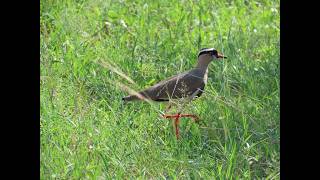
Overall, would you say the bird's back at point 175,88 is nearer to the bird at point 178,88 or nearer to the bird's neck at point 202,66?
the bird at point 178,88

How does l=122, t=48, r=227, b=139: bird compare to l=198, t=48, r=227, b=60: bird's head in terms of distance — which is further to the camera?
l=198, t=48, r=227, b=60: bird's head

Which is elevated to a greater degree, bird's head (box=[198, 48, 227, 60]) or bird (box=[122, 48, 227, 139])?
bird's head (box=[198, 48, 227, 60])

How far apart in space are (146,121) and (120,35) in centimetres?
177

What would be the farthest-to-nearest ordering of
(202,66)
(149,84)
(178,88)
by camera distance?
(149,84) < (202,66) < (178,88)

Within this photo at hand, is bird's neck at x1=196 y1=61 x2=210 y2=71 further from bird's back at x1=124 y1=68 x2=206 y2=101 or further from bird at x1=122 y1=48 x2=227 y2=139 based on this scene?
bird's back at x1=124 y1=68 x2=206 y2=101

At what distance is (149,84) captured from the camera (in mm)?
7234

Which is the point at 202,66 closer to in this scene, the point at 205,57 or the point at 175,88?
the point at 205,57

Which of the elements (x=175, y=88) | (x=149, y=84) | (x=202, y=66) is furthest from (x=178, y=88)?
(x=149, y=84)

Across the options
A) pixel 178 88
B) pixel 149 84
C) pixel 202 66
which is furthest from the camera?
pixel 149 84

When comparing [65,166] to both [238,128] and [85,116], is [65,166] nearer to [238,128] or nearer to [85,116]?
[85,116]

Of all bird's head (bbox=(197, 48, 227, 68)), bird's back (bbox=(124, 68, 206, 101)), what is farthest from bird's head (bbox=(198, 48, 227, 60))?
bird's back (bbox=(124, 68, 206, 101))

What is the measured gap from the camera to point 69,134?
613 centimetres

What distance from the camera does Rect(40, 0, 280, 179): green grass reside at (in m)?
5.80

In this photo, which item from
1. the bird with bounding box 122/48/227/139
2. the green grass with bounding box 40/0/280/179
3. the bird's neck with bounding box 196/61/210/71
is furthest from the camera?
the bird's neck with bounding box 196/61/210/71
